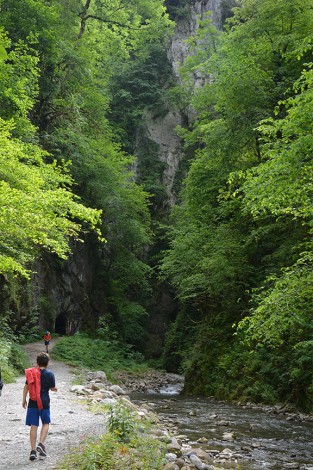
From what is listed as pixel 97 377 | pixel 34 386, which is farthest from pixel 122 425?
pixel 97 377

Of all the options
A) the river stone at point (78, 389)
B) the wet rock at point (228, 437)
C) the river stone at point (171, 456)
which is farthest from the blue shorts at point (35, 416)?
the river stone at point (78, 389)

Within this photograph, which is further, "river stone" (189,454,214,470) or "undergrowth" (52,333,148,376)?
"undergrowth" (52,333,148,376)

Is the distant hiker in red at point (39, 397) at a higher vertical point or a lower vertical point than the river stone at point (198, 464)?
higher

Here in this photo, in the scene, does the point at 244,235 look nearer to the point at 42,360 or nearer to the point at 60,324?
the point at 42,360

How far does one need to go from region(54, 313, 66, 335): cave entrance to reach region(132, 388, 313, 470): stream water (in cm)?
1576

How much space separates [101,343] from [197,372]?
29.3 ft

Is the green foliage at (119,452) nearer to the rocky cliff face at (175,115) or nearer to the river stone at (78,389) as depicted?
A: the river stone at (78,389)

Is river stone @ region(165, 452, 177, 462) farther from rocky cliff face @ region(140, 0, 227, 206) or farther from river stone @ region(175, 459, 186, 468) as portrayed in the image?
rocky cliff face @ region(140, 0, 227, 206)

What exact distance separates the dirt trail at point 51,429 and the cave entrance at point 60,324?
17.6 meters

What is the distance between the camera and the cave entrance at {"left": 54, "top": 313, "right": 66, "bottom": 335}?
3040cm

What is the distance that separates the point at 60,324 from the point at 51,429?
78.0 ft

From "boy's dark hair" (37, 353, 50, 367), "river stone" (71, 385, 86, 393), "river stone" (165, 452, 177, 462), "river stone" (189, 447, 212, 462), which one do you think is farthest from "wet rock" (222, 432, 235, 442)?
"boy's dark hair" (37, 353, 50, 367)

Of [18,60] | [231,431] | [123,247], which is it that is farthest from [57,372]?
[123,247]

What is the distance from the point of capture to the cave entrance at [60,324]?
30397 millimetres
